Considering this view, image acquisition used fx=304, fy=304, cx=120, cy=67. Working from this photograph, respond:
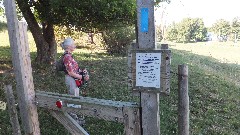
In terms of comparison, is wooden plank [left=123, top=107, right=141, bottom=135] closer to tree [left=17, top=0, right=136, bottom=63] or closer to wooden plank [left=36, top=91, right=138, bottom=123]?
wooden plank [left=36, top=91, right=138, bottom=123]

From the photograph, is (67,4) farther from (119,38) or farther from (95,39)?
(95,39)

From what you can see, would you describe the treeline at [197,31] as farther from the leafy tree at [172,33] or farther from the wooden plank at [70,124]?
the wooden plank at [70,124]

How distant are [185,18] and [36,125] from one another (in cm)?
8941

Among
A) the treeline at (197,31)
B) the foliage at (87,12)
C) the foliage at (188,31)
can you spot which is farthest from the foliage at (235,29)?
the foliage at (87,12)

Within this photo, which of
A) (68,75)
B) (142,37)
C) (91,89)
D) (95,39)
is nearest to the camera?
(142,37)

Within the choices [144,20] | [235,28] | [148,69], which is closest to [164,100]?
[148,69]

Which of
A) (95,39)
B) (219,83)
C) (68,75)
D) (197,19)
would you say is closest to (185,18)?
(197,19)

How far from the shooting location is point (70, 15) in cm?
1077

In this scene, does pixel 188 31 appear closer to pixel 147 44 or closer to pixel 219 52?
pixel 219 52

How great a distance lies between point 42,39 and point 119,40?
8.31 meters

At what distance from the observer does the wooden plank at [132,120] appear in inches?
151

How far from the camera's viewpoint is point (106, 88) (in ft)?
32.3

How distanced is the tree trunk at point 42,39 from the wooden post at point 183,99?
8651 mm

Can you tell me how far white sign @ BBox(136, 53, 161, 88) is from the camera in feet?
11.8
